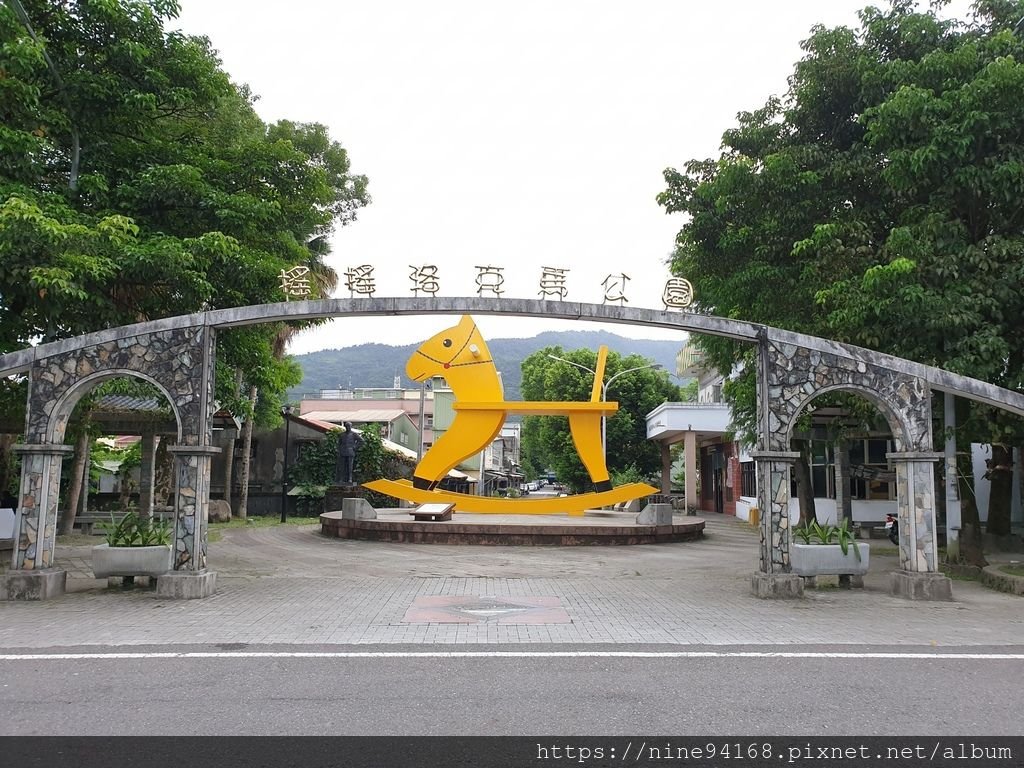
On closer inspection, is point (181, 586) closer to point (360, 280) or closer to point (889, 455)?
point (360, 280)

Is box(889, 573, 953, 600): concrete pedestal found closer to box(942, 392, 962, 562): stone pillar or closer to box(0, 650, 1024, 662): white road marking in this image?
box(942, 392, 962, 562): stone pillar

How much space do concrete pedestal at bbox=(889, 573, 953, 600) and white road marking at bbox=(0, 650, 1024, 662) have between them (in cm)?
324

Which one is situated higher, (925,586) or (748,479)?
(748,479)

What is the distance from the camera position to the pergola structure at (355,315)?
10414 millimetres

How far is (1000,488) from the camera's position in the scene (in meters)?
15.7

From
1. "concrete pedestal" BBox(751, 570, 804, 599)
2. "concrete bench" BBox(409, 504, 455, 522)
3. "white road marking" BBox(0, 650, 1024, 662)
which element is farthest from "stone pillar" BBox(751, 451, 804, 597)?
"concrete bench" BBox(409, 504, 455, 522)

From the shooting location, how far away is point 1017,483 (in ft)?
77.9

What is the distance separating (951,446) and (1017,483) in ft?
45.2

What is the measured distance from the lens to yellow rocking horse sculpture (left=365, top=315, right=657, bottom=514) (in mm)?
19938

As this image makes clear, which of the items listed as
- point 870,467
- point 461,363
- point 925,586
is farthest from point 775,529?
point 870,467

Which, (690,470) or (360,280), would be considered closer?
(360,280)

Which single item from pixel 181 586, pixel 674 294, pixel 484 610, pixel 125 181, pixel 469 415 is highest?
pixel 125 181

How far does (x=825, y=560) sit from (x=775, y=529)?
1138 millimetres

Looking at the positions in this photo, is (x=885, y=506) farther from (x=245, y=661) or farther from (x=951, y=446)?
(x=245, y=661)
